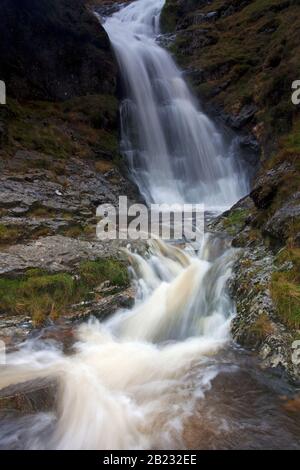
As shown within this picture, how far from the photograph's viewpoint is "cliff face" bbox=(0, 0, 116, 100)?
1463cm

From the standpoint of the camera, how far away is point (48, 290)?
6.96 metres

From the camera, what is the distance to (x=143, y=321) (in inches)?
273

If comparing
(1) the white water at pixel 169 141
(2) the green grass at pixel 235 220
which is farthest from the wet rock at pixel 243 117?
(2) the green grass at pixel 235 220

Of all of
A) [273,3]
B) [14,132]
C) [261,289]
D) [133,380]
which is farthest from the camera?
[273,3]

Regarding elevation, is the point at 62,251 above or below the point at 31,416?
above

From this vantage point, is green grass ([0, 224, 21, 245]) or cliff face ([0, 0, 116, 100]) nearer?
green grass ([0, 224, 21, 245])

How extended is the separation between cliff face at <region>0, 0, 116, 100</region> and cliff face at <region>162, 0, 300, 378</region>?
564 cm

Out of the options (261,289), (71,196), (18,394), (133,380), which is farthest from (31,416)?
(71,196)

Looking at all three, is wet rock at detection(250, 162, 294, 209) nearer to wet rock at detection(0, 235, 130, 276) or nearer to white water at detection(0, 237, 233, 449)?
white water at detection(0, 237, 233, 449)

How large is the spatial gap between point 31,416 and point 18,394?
38cm

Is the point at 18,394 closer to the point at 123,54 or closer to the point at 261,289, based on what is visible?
the point at 261,289

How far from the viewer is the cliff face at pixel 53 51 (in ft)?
48.0

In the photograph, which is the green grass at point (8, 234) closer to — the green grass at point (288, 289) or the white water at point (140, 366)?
the white water at point (140, 366)

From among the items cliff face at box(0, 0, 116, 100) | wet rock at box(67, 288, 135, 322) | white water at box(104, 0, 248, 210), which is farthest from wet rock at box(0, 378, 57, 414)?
cliff face at box(0, 0, 116, 100)
